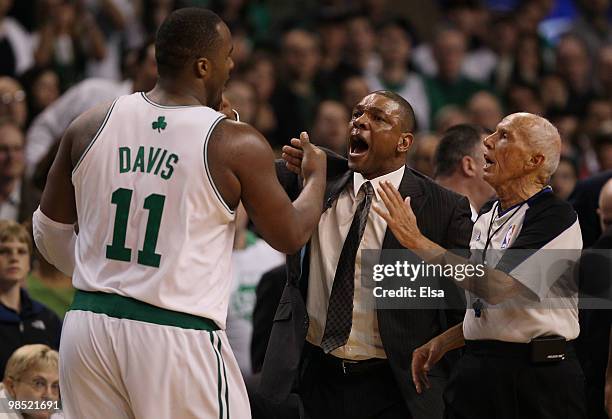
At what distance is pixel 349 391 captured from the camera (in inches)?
197

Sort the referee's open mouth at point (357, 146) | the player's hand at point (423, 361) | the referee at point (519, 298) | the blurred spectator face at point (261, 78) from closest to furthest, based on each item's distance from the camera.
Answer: the referee at point (519, 298) < the player's hand at point (423, 361) < the referee's open mouth at point (357, 146) < the blurred spectator face at point (261, 78)

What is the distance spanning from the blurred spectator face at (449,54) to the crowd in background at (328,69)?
0.5 inches

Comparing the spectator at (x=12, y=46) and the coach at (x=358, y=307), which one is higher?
the spectator at (x=12, y=46)

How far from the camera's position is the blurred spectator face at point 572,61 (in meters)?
11.9

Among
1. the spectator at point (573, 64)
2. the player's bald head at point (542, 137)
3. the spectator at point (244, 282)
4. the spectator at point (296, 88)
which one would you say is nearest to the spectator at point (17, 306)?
the spectator at point (244, 282)

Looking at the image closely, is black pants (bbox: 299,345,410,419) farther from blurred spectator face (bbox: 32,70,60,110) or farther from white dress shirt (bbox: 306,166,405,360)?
blurred spectator face (bbox: 32,70,60,110)

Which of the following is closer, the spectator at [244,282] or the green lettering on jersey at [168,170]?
the green lettering on jersey at [168,170]

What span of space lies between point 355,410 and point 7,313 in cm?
236

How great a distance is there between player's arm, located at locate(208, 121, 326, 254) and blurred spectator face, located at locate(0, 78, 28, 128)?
457 centimetres

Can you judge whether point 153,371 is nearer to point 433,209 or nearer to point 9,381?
point 433,209

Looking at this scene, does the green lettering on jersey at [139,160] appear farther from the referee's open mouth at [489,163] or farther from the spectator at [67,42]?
the spectator at [67,42]

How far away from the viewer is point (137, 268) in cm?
416

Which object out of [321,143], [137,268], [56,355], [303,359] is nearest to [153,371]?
[137,268]

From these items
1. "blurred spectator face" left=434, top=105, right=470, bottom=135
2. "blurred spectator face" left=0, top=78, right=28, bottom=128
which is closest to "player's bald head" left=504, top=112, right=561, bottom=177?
"blurred spectator face" left=0, top=78, right=28, bottom=128
